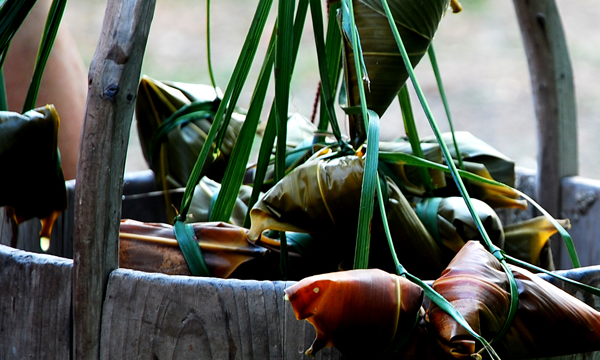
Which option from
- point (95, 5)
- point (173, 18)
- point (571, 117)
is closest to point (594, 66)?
point (173, 18)

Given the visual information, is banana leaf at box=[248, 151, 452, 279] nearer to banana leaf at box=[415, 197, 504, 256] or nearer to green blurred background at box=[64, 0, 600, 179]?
banana leaf at box=[415, 197, 504, 256]

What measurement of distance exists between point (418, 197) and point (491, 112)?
2589 mm

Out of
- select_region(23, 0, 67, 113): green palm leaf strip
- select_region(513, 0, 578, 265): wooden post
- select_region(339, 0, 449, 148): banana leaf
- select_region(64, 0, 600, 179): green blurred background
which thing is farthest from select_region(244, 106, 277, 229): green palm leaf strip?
select_region(64, 0, 600, 179): green blurred background

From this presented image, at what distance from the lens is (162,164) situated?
864 millimetres

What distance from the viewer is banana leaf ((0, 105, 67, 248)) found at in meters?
0.56

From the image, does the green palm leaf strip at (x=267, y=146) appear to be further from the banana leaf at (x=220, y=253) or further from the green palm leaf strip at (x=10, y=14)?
the green palm leaf strip at (x=10, y=14)

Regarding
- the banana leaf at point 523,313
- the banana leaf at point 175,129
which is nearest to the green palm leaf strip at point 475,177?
the banana leaf at point 523,313

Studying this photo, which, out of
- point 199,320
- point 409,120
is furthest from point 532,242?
point 199,320

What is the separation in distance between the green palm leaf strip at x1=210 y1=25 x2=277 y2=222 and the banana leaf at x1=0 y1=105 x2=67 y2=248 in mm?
151

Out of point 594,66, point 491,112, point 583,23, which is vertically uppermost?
point 583,23

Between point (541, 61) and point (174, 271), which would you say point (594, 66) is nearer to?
point (541, 61)

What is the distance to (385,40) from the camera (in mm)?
503

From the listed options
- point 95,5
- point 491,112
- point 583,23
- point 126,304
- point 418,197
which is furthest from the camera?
point 95,5

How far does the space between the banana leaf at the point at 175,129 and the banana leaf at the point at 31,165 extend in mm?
252
